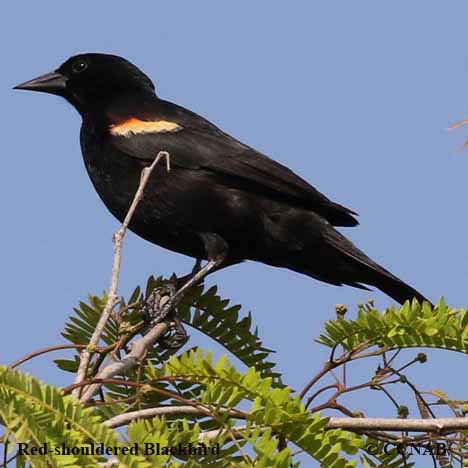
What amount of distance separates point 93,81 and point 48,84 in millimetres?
268

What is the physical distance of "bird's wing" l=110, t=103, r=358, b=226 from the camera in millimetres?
4879

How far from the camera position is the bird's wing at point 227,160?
4.88 metres

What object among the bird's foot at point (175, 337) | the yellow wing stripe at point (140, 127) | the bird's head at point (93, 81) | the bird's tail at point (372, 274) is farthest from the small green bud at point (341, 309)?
the bird's head at point (93, 81)

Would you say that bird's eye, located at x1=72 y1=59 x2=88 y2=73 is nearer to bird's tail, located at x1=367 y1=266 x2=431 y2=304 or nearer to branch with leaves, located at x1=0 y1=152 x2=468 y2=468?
bird's tail, located at x1=367 y1=266 x2=431 y2=304

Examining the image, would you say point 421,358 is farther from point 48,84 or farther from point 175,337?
point 48,84

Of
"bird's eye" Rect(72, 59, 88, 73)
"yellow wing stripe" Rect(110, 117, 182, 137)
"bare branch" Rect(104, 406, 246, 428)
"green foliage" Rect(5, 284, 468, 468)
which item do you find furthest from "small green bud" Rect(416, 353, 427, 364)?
"bird's eye" Rect(72, 59, 88, 73)

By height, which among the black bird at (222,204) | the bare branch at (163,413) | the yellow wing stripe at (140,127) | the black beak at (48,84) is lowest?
the bare branch at (163,413)

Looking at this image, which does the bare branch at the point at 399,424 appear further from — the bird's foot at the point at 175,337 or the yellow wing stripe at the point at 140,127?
the yellow wing stripe at the point at 140,127

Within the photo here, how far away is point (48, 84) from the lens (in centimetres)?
570

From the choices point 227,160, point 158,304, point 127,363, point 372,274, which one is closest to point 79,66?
point 227,160

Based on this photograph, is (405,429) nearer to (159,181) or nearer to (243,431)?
(243,431)

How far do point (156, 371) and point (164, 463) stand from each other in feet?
1.91

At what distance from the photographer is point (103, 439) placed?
1.89 metres

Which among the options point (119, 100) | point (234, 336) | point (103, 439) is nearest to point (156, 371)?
point (103, 439)
